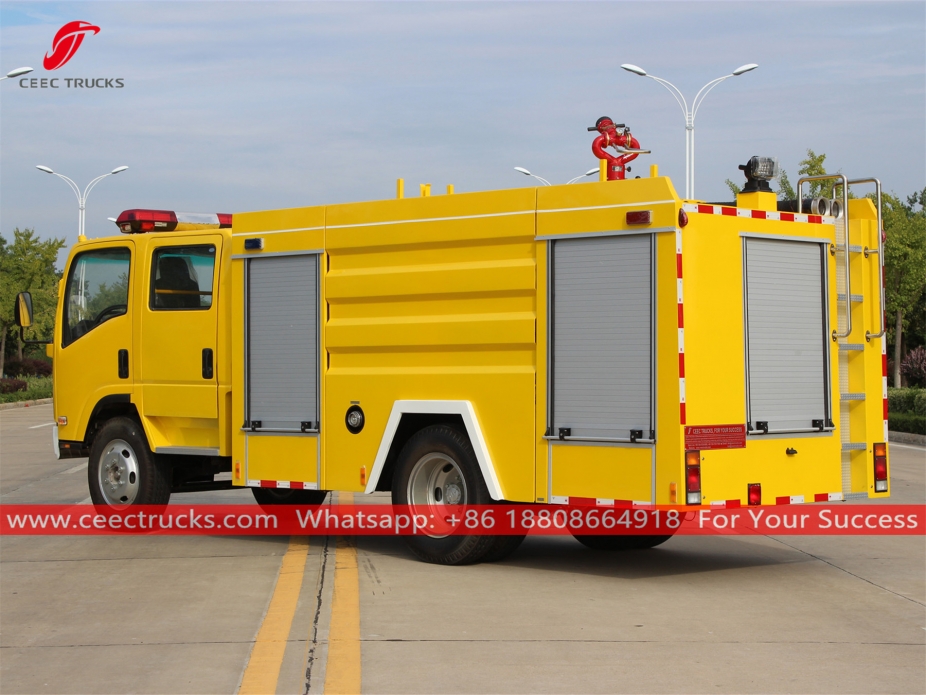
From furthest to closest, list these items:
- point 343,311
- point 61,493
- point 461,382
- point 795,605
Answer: point 61,493 → point 343,311 → point 461,382 → point 795,605

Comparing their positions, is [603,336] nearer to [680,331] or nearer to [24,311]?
[680,331]

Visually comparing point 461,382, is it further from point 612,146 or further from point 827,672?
→ point 827,672

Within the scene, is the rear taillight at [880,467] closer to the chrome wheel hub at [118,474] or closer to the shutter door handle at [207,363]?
the shutter door handle at [207,363]

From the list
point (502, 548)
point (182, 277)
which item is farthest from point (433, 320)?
point (182, 277)

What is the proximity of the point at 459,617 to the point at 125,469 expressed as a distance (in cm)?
518

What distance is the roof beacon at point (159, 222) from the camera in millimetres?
11570

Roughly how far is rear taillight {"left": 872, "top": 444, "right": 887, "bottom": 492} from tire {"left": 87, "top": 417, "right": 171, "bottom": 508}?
6426 mm

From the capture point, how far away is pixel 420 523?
9297 mm

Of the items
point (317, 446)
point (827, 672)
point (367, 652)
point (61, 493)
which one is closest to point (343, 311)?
point (317, 446)

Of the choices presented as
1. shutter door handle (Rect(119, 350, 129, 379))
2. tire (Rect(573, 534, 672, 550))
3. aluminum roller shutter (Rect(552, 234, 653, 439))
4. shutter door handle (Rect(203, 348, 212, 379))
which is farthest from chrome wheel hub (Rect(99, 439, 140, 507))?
aluminum roller shutter (Rect(552, 234, 653, 439))

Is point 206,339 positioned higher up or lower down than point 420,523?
higher up

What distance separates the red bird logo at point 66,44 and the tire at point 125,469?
17.1 meters

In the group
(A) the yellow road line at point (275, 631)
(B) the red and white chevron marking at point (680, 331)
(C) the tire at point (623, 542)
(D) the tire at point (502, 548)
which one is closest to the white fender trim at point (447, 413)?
(D) the tire at point (502, 548)

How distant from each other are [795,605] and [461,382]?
9.57 ft
